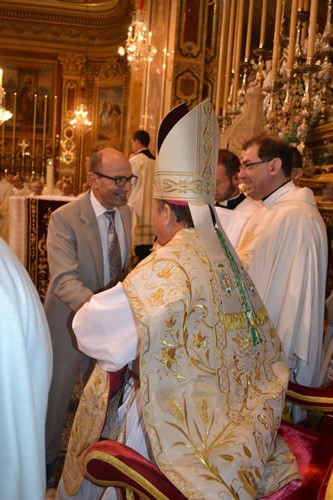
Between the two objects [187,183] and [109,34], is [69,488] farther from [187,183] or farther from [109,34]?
[109,34]

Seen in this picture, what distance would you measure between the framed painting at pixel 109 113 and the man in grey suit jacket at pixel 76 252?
15958mm

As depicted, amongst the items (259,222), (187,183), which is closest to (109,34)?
(259,222)

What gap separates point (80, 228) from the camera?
326 cm

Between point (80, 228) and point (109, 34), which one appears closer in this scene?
point (80, 228)

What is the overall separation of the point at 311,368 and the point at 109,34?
1728 centimetres

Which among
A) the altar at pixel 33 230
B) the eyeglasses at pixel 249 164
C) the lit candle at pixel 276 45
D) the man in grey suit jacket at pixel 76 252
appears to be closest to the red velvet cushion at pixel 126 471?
the man in grey suit jacket at pixel 76 252

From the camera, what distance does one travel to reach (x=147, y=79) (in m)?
11.8

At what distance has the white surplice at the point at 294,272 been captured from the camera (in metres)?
3.24

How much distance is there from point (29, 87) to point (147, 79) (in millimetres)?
9125

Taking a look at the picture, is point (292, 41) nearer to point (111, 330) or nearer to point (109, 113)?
point (111, 330)

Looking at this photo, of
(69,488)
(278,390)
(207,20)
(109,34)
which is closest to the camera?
(278,390)

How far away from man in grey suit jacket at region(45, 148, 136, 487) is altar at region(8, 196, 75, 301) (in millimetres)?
2164

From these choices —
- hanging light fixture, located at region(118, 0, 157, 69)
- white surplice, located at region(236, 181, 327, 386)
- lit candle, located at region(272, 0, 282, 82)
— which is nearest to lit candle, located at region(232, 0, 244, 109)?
lit candle, located at region(272, 0, 282, 82)

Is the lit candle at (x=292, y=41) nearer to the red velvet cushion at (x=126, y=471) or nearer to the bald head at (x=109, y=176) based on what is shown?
the bald head at (x=109, y=176)
